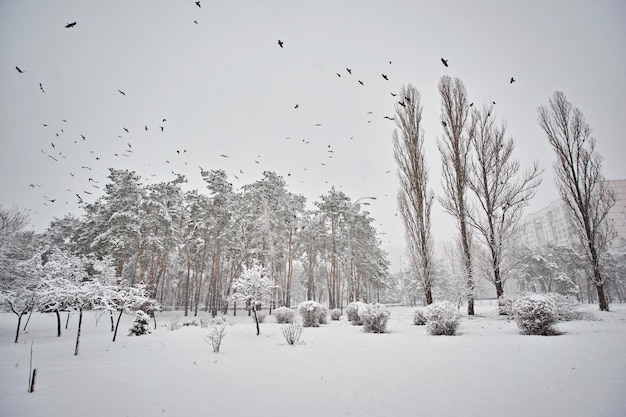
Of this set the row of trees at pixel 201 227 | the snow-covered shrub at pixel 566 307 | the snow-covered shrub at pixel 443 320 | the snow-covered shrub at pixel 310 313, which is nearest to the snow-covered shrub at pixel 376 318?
the snow-covered shrub at pixel 443 320

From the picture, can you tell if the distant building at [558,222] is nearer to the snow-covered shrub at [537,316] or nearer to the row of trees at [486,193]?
the row of trees at [486,193]

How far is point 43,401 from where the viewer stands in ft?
15.1

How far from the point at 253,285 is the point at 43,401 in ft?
33.2

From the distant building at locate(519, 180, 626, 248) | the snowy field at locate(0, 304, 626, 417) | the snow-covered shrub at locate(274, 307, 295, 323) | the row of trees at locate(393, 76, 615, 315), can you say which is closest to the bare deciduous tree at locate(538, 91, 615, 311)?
the row of trees at locate(393, 76, 615, 315)

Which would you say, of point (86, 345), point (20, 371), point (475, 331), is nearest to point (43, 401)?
point (20, 371)

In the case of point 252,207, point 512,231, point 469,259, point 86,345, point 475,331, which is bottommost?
point 86,345

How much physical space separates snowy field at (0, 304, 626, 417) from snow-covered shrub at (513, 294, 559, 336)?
594mm

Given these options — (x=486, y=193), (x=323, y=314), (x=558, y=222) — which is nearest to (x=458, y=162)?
(x=486, y=193)

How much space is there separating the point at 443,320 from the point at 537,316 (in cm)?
304

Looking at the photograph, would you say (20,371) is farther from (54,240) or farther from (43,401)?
(54,240)

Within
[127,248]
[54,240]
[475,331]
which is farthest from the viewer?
[54,240]

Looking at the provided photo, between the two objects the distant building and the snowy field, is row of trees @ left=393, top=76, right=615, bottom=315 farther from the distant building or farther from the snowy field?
the distant building

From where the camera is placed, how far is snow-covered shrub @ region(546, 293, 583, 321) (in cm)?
1116

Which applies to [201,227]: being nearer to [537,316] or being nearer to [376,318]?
[376,318]
